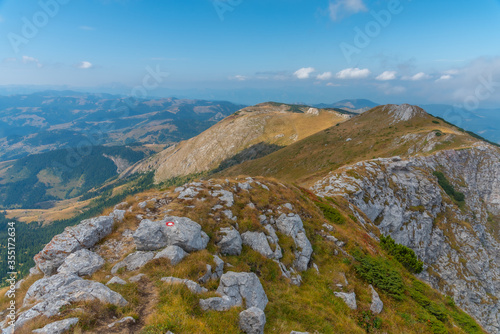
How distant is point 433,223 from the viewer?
49312mm

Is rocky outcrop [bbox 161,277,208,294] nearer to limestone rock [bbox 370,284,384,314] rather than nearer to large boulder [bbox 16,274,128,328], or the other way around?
large boulder [bbox 16,274,128,328]

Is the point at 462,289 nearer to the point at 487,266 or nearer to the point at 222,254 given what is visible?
the point at 487,266

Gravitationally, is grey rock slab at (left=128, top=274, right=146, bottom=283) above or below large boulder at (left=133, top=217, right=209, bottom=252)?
below

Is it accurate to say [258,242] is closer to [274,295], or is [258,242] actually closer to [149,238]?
[274,295]

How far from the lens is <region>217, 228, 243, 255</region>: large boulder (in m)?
15.7

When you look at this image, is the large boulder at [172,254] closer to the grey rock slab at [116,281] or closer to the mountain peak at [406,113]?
the grey rock slab at [116,281]

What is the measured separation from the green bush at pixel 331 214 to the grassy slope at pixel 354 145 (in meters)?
38.0

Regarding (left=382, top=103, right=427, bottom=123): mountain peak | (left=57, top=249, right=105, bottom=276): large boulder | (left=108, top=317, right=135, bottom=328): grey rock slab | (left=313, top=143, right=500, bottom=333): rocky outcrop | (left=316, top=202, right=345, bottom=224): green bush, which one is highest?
(left=382, top=103, right=427, bottom=123): mountain peak

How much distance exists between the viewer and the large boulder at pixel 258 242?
16.5 metres

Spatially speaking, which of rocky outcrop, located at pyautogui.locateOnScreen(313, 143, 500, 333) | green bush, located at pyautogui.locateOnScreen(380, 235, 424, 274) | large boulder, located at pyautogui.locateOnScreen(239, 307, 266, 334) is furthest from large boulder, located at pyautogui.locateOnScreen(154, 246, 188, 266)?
rocky outcrop, located at pyautogui.locateOnScreen(313, 143, 500, 333)

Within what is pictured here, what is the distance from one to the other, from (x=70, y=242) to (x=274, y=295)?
1439cm

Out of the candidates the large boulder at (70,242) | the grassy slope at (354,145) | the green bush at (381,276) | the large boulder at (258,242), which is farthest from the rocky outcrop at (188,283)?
the grassy slope at (354,145)

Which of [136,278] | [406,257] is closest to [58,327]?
[136,278]

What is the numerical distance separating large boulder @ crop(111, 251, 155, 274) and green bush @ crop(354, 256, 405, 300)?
1746 cm
